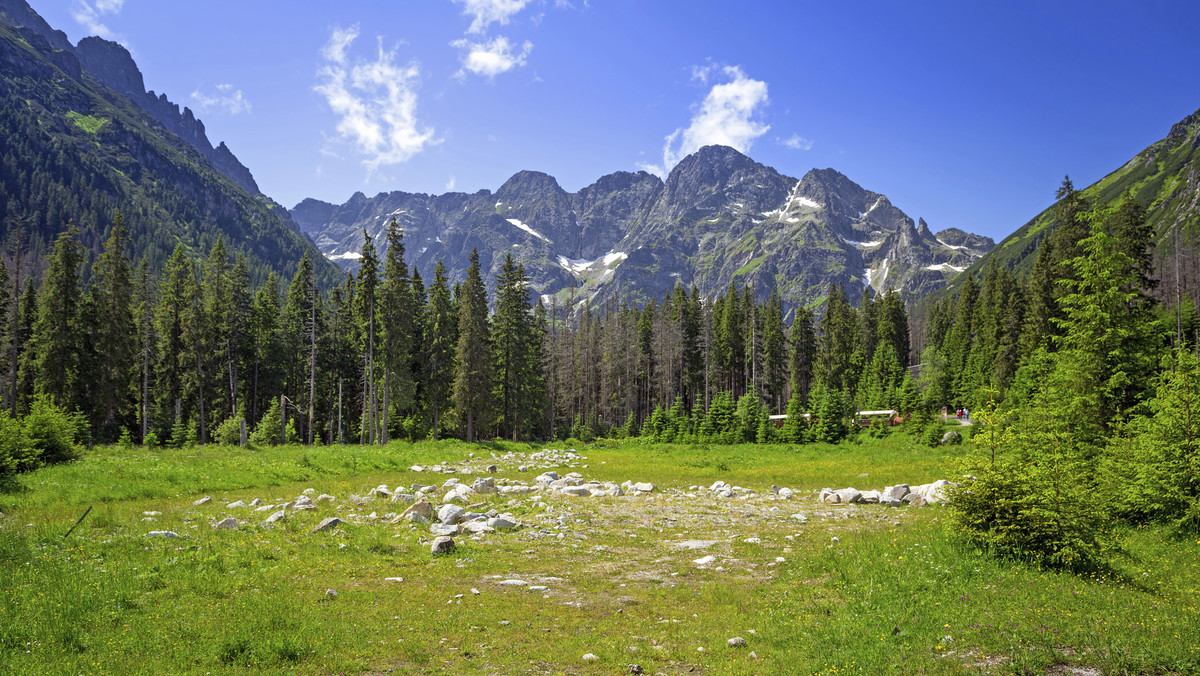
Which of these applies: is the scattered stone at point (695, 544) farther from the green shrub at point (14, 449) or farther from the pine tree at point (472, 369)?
the pine tree at point (472, 369)

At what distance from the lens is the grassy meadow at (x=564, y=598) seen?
7.00 meters

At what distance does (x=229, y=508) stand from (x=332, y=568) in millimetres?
8696

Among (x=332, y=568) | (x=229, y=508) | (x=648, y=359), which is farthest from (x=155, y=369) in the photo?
(x=648, y=359)

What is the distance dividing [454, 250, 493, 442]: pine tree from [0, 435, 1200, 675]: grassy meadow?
3215 centimetres

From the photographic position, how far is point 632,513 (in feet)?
61.8

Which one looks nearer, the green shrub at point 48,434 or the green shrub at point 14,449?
the green shrub at point 14,449

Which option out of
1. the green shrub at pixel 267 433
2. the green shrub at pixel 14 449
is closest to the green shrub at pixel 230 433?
the green shrub at pixel 267 433

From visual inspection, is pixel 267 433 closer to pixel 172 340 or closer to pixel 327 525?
pixel 172 340

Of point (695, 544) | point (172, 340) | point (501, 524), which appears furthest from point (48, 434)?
point (172, 340)

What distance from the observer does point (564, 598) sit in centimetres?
1016

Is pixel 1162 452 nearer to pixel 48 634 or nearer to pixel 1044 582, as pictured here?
pixel 1044 582

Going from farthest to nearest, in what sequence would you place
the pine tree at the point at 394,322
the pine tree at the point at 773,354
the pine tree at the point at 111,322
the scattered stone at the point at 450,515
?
the pine tree at the point at 773,354
the pine tree at the point at 111,322
the pine tree at the point at 394,322
the scattered stone at the point at 450,515

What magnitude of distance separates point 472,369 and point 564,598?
4205 cm

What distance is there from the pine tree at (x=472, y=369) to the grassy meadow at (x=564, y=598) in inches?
1266
